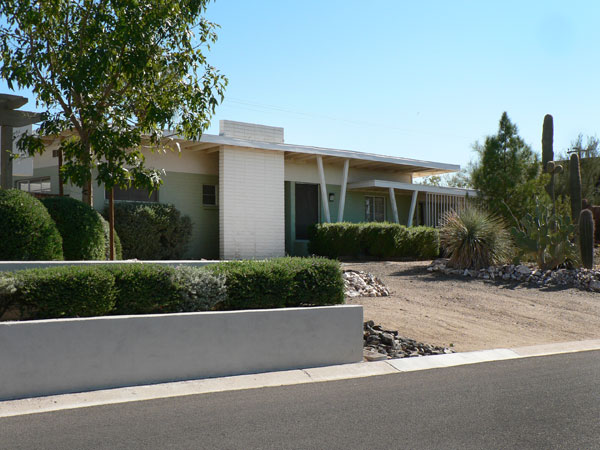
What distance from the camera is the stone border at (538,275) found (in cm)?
1478

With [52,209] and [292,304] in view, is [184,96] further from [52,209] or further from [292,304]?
[292,304]

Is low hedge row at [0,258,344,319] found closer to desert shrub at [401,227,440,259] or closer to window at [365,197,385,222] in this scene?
desert shrub at [401,227,440,259]

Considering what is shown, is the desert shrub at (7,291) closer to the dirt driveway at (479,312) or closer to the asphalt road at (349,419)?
the asphalt road at (349,419)

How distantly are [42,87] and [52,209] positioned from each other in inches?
92.5

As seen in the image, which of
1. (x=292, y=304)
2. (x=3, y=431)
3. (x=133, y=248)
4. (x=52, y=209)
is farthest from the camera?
(x=133, y=248)

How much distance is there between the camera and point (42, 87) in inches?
405

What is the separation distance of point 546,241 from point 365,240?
5939 millimetres

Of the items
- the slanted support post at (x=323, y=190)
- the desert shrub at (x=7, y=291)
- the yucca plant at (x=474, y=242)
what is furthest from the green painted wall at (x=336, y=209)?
the desert shrub at (x=7, y=291)

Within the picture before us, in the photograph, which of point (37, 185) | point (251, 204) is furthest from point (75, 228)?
point (37, 185)

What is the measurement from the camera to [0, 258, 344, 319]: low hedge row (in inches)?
244

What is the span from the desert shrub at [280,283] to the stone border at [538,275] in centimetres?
825

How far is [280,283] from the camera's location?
7.61 m

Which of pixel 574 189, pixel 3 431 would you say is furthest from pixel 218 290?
pixel 574 189

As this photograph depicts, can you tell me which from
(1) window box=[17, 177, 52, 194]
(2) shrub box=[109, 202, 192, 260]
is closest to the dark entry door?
(2) shrub box=[109, 202, 192, 260]
